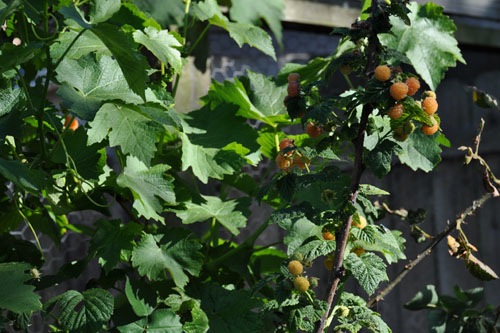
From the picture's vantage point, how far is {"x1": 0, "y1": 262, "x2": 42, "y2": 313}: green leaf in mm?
1369

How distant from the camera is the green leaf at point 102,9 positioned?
1437 millimetres

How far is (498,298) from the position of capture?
10.2ft

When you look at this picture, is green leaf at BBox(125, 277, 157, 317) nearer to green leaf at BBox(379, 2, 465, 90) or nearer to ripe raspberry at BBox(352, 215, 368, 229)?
ripe raspberry at BBox(352, 215, 368, 229)

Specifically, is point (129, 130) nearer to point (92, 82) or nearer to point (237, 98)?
point (92, 82)

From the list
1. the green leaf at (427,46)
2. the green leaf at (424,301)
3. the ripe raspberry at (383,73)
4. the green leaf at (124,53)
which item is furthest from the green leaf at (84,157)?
the green leaf at (424,301)

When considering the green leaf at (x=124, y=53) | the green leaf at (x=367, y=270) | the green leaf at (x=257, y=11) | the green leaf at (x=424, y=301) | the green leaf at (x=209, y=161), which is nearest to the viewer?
the green leaf at (x=257, y=11)

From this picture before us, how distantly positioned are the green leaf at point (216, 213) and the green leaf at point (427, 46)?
493 mm

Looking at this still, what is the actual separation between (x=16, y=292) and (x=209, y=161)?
1.67 feet

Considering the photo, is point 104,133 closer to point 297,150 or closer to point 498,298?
point 297,150

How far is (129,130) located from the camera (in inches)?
59.2

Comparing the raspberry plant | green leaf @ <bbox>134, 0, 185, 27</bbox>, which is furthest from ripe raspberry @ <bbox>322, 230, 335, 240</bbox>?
green leaf @ <bbox>134, 0, 185, 27</bbox>

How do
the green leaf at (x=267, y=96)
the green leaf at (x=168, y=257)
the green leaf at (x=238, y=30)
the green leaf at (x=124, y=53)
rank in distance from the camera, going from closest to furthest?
1. the green leaf at (x=124, y=53)
2. the green leaf at (x=168, y=257)
3. the green leaf at (x=238, y=30)
4. the green leaf at (x=267, y=96)

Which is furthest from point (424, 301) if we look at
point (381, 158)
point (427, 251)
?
point (381, 158)

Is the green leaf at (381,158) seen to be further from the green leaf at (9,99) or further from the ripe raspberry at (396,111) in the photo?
the green leaf at (9,99)
